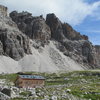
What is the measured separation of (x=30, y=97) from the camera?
2319 inches

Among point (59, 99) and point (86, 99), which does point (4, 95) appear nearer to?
point (59, 99)

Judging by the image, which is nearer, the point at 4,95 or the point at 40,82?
the point at 4,95

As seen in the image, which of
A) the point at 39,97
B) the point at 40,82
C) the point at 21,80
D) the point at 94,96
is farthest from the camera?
the point at 40,82

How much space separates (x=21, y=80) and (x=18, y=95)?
53.5 m

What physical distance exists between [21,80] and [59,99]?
57008 millimetres

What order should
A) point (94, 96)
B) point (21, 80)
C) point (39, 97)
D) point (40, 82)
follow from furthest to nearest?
point (40, 82) → point (21, 80) → point (94, 96) → point (39, 97)

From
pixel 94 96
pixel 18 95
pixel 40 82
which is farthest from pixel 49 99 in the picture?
pixel 40 82

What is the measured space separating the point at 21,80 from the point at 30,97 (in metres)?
56.3

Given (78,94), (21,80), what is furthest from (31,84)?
(78,94)

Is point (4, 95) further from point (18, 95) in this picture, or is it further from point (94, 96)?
point (94, 96)

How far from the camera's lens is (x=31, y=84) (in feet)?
392

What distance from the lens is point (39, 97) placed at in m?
58.8

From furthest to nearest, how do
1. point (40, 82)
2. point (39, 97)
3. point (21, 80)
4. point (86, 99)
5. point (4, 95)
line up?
point (40, 82)
point (21, 80)
point (86, 99)
point (39, 97)
point (4, 95)

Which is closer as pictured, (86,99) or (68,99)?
(68,99)
